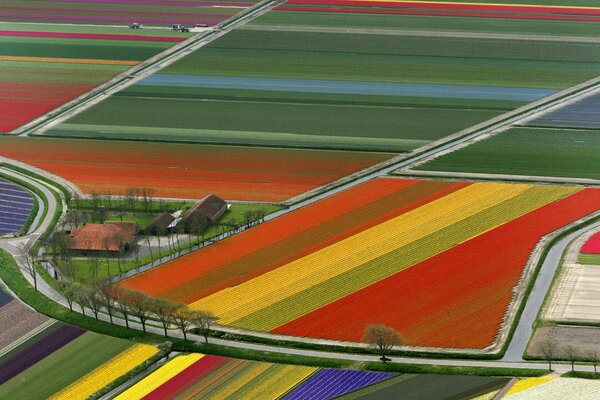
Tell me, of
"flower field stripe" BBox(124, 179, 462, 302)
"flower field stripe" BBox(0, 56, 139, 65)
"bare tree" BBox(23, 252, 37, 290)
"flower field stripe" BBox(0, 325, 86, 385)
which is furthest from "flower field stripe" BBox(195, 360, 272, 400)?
"flower field stripe" BBox(0, 56, 139, 65)

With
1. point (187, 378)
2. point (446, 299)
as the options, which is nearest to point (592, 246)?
point (446, 299)

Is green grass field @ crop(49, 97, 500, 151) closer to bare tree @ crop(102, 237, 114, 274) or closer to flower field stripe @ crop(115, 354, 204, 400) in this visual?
bare tree @ crop(102, 237, 114, 274)

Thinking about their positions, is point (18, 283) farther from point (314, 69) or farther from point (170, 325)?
point (314, 69)

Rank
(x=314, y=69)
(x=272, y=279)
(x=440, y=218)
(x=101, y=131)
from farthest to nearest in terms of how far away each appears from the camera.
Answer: (x=314, y=69) → (x=101, y=131) → (x=440, y=218) → (x=272, y=279)

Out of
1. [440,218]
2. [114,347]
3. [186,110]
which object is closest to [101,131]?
[186,110]

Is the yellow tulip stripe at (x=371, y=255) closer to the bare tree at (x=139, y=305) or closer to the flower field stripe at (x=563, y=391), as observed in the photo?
the bare tree at (x=139, y=305)
